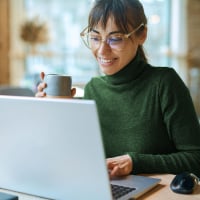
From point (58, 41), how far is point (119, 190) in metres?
4.22

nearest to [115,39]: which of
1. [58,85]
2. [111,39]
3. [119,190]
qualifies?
[111,39]

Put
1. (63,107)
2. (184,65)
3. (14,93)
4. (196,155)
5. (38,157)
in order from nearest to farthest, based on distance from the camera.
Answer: (63,107) → (38,157) → (196,155) → (14,93) → (184,65)

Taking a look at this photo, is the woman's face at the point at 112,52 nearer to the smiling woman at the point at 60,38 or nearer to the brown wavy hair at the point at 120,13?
the brown wavy hair at the point at 120,13

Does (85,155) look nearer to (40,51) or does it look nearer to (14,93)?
(14,93)

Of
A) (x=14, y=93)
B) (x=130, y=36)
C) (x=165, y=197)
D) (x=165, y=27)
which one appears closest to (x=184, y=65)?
(x=165, y=27)

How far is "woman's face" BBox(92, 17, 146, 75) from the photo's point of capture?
52.3 inches

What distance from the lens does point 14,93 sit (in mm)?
2295

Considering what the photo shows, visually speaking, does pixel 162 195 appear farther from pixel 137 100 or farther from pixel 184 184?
pixel 137 100

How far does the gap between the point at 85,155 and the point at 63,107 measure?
0.36 ft

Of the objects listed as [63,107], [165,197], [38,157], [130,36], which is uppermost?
[130,36]

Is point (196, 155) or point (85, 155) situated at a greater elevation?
point (85, 155)

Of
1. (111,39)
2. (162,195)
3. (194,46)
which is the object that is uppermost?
Answer: (111,39)

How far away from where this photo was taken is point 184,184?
3.37 feet

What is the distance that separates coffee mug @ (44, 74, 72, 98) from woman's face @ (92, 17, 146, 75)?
16cm
